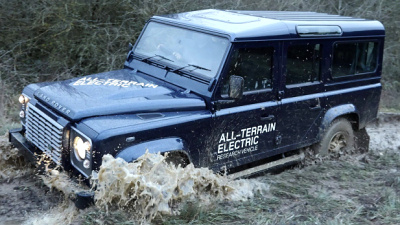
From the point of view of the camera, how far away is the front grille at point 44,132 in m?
4.18

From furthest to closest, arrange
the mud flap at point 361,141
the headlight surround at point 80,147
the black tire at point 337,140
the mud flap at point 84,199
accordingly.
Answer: the mud flap at point 361,141 < the black tire at point 337,140 < the headlight surround at point 80,147 < the mud flap at point 84,199

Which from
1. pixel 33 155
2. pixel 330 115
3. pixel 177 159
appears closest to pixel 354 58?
pixel 330 115

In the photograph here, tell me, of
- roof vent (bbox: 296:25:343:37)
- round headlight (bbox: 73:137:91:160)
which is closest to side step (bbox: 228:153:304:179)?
roof vent (bbox: 296:25:343:37)

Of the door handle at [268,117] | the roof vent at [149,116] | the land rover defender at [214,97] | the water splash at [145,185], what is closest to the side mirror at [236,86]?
the land rover defender at [214,97]

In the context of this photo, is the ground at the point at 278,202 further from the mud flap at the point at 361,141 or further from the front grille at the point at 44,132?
the mud flap at the point at 361,141

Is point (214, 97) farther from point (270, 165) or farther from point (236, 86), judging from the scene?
point (270, 165)

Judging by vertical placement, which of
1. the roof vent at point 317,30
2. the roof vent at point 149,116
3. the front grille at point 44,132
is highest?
the roof vent at point 317,30

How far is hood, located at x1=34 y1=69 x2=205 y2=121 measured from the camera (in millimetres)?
4254

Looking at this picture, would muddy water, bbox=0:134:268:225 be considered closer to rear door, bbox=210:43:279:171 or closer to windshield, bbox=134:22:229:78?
rear door, bbox=210:43:279:171

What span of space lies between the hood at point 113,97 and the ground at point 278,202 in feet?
2.65

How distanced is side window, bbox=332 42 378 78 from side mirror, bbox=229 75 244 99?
1.71 meters

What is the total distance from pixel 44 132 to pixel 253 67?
2.13m

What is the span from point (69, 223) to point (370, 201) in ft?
9.13

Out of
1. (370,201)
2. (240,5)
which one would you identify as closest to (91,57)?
(240,5)
